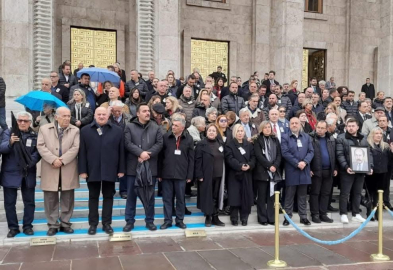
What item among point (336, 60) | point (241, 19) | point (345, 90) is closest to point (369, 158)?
point (345, 90)

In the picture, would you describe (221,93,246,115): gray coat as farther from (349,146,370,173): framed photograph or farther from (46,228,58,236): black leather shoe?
(46,228,58,236): black leather shoe

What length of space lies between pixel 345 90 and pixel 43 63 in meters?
10.3

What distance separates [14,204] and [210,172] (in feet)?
12.2

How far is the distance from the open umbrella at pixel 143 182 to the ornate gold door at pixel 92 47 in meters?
11.6

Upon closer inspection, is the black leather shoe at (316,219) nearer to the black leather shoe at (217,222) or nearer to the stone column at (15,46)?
the black leather shoe at (217,222)

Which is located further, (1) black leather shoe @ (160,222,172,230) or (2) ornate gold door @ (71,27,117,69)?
(2) ornate gold door @ (71,27,117,69)

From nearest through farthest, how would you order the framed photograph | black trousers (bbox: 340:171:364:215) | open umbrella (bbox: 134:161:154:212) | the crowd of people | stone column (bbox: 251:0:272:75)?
the crowd of people, open umbrella (bbox: 134:161:154:212), the framed photograph, black trousers (bbox: 340:171:364:215), stone column (bbox: 251:0:272:75)

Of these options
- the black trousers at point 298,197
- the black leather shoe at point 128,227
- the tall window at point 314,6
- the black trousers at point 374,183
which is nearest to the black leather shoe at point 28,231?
the black leather shoe at point 128,227

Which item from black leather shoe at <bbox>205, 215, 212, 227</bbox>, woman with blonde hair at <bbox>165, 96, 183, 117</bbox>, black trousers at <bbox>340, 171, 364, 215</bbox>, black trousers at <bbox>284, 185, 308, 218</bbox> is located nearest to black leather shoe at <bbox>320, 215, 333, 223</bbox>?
black trousers at <bbox>340, 171, 364, 215</bbox>

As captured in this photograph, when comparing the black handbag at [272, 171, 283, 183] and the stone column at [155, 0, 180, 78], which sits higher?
the stone column at [155, 0, 180, 78]

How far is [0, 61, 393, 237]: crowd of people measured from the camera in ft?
25.2

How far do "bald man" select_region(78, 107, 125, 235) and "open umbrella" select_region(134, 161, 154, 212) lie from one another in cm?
32

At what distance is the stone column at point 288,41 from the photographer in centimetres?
1845

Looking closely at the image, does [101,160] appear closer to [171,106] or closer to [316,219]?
[171,106]
